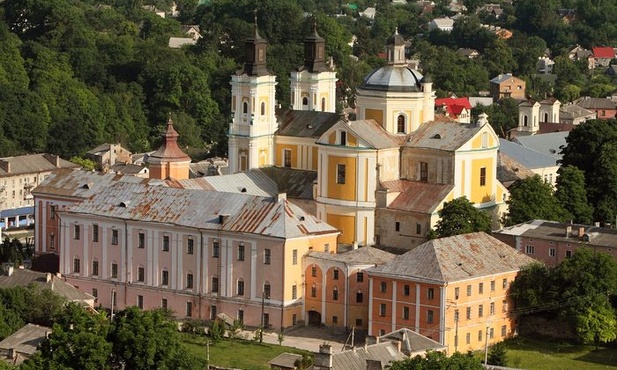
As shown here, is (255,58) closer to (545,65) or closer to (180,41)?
(180,41)

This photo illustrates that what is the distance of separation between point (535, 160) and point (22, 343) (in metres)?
31.6

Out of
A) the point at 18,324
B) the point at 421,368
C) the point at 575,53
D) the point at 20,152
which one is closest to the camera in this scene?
the point at 421,368

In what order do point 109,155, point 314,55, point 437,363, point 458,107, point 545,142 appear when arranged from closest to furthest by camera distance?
1. point 437,363
2. point 314,55
3. point 545,142
4. point 109,155
5. point 458,107

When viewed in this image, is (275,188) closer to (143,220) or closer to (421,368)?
(143,220)

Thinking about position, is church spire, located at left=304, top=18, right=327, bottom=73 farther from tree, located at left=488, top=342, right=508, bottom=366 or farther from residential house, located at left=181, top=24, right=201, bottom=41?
residential house, located at left=181, top=24, right=201, bottom=41

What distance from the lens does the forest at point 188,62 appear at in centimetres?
10862

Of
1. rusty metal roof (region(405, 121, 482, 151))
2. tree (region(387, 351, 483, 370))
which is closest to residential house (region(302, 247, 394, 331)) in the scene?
rusty metal roof (region(405, 121, 482, 151))

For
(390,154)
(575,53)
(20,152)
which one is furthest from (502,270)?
(575,53)

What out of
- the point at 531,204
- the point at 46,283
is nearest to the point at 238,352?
the point at 46,283

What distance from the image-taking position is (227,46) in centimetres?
13075

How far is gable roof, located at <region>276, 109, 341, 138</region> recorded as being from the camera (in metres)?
77.6

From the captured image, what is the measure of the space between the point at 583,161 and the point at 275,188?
11.4 m

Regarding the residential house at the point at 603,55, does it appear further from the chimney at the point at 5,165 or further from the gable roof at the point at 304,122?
the gable roof at the point at 304,122

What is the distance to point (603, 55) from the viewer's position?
504 ft
